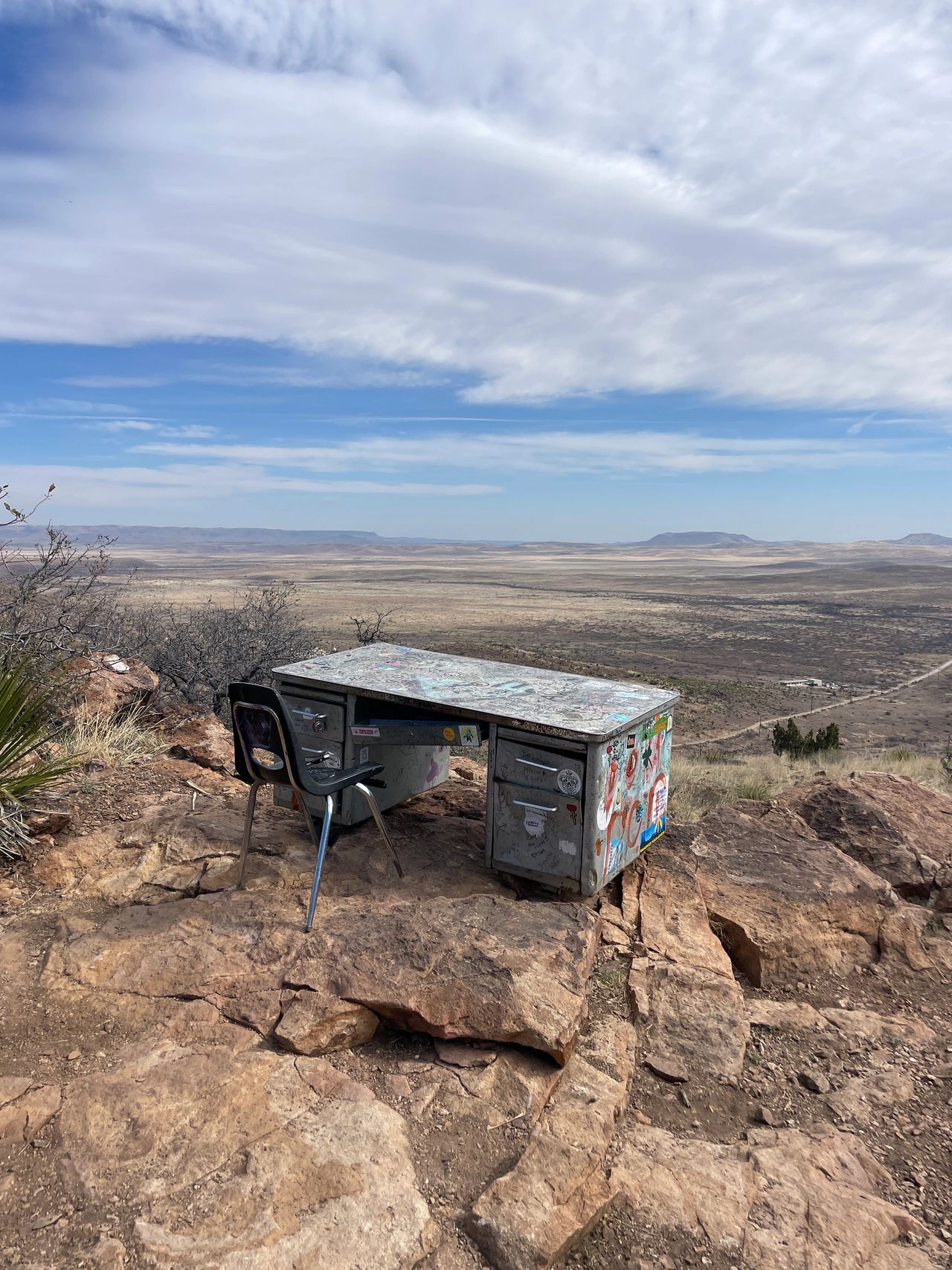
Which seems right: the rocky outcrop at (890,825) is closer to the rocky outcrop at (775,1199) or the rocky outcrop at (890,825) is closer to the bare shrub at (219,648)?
the rocky outcrop at (775,1199)

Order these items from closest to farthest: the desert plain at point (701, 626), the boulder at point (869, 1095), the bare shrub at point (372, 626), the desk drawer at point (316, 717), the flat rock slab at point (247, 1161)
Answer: the flat rock slab at point (247, 1161) < the boulder at point (869, 1095) < the desk drawer at point (316, 717) < the bare shrub at point (372, 626) < the desert plain at point (701, 626)

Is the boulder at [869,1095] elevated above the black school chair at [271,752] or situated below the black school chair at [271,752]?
below

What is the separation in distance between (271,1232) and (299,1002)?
116cm

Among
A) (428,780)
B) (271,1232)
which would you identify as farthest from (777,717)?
(271,1232)

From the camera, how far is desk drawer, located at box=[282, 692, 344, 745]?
17.8ft

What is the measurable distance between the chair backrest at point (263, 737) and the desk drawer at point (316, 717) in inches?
40.6

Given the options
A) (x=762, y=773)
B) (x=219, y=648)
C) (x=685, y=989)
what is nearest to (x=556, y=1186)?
(x=685, y=989)

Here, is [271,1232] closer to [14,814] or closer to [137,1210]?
[137,1210]

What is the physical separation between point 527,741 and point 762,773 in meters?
7.86

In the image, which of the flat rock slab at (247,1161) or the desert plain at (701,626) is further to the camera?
the desert plain at (701,626)

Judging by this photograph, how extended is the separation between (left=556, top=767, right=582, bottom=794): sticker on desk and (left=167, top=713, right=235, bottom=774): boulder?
3.51 m

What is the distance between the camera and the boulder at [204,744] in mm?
7086

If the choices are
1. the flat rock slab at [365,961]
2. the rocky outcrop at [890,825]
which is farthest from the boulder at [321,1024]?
the rocky outcrop at [890,825]

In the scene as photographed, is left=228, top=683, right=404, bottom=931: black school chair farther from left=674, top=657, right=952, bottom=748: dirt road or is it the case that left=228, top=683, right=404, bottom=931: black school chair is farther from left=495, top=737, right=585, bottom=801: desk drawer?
left=674, top=657, right=952, bottom=748: dirt road
